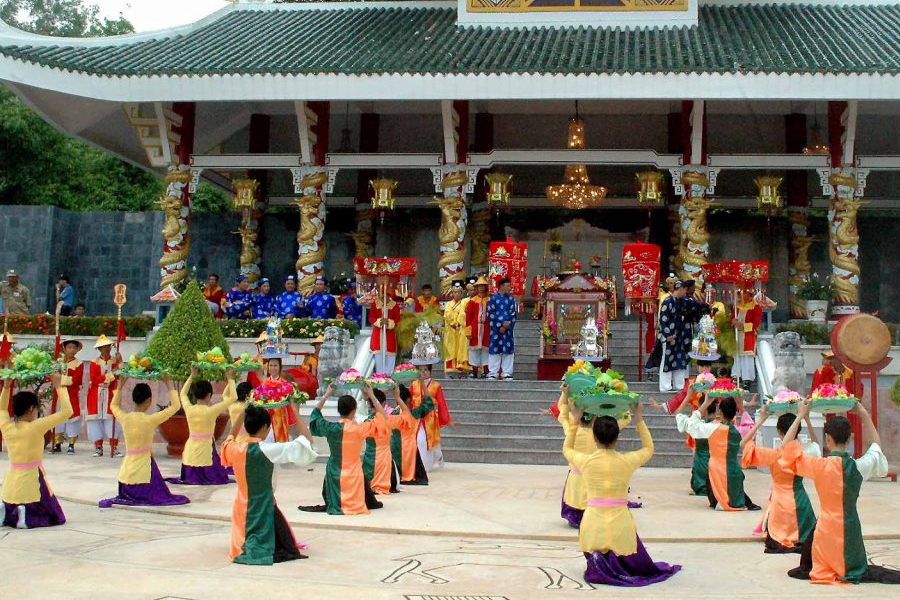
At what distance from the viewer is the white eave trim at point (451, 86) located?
17.0 meters

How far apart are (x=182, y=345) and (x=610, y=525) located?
827 cm

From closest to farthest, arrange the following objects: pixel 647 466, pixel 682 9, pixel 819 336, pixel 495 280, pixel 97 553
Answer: pixel 97 553 < pixel 647 466 < pixel 819 336 < pixel 495 280 < pixel 682 9

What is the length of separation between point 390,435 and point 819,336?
24.2 feet

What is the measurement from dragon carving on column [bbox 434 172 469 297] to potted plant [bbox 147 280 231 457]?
5.26m

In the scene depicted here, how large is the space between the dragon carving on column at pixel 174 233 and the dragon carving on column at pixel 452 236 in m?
4.64

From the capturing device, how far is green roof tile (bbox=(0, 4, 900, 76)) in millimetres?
17812

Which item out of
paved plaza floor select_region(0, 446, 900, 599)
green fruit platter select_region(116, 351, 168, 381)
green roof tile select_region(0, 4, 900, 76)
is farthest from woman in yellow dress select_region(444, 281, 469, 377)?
green fruit platter select_region(116, 351, 168, 381)

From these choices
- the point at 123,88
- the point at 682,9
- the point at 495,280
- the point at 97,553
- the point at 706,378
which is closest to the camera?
the point at 97,553

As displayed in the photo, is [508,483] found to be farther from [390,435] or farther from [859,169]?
[859,169]

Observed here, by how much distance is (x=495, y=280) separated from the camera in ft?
56.1

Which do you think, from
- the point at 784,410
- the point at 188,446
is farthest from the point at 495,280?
the point at 784,410

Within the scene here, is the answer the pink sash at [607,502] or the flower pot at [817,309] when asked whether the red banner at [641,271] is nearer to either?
the flower pot at [817,309]

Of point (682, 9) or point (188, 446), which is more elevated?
point (682, 9)

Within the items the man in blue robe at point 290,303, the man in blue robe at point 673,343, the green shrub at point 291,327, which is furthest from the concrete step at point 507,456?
the man in blue robe at point 290,303
